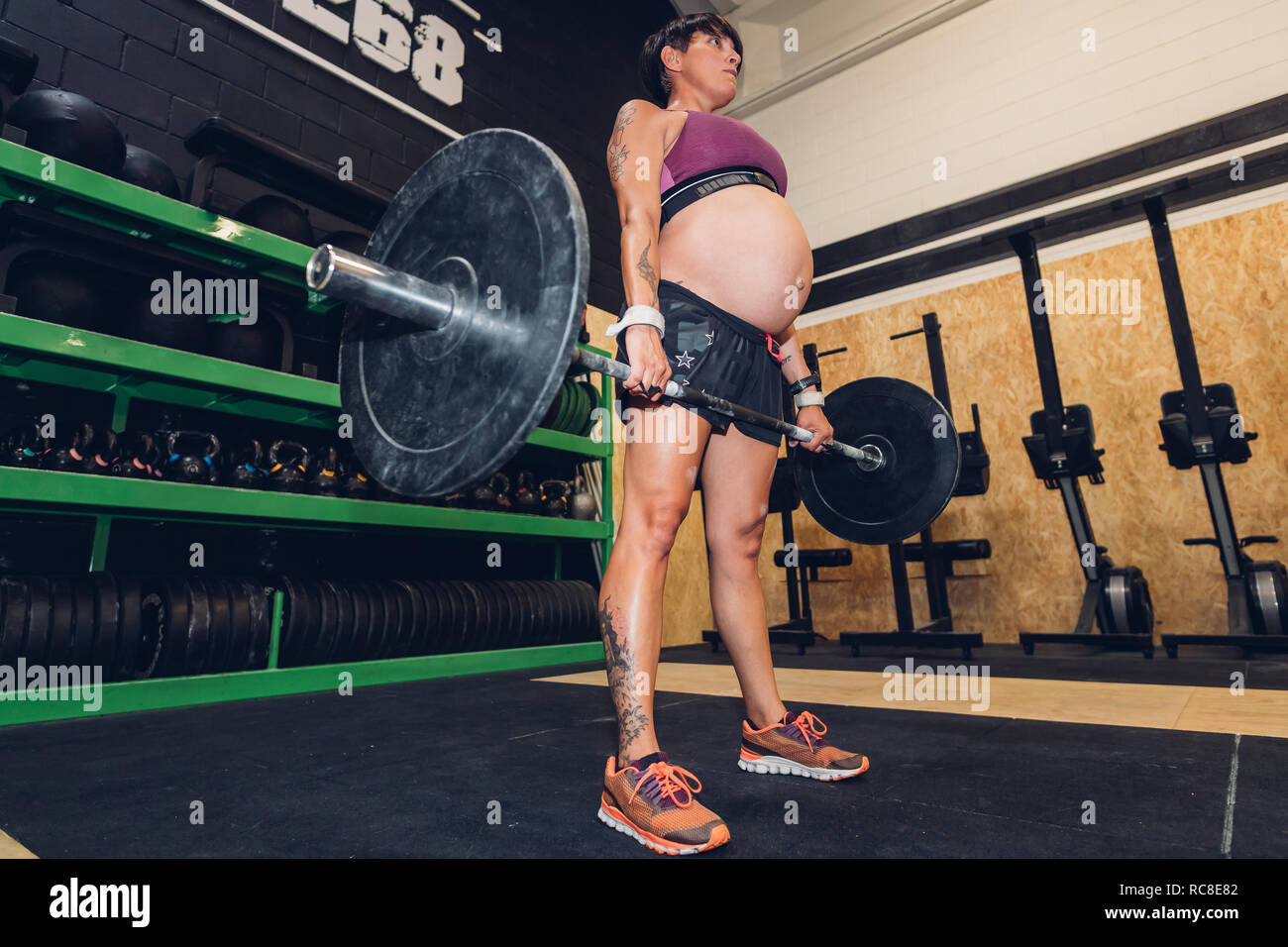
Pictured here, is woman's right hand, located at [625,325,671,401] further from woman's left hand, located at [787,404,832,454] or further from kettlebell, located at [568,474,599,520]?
kettlebell, located at [568,474,599,520]

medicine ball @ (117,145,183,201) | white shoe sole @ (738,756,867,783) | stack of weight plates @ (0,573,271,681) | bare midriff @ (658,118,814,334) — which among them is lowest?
white shoe sole @ (738,756,867,783)

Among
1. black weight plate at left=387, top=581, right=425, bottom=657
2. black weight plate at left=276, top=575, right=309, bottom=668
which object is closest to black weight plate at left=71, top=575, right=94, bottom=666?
black weight plate at left=276, top=575, right=309, bottom=668

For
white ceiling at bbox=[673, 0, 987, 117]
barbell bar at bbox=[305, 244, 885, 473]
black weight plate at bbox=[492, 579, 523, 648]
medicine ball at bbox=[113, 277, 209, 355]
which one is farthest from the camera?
white ceiling at bbox=[673, 0, 987, 117]

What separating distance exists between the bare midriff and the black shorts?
0.03 m

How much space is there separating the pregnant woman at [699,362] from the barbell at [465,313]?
9 cm

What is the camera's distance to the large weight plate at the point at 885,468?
1955 millimetres

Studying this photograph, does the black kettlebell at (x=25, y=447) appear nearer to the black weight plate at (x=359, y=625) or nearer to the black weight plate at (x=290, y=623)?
the black weight plate at (x=290, y=623)

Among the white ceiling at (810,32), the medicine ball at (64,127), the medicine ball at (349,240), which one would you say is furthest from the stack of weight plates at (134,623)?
the white ceiling at (810,32)

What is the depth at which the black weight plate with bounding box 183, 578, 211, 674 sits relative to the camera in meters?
2.23

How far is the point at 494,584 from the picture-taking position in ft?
10.9

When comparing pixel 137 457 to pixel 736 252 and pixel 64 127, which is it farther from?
pixel 736 252

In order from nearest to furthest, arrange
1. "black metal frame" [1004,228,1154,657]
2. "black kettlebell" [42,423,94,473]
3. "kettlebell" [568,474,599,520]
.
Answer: "black kettlebell" [42,423,94,473] → "black metal frame" [1004,228,1154,657] → "kettlebell" [568,474,599,520]

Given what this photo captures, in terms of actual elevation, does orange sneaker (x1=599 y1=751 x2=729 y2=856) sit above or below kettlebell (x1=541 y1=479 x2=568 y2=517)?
below

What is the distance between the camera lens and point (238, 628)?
233 cm
